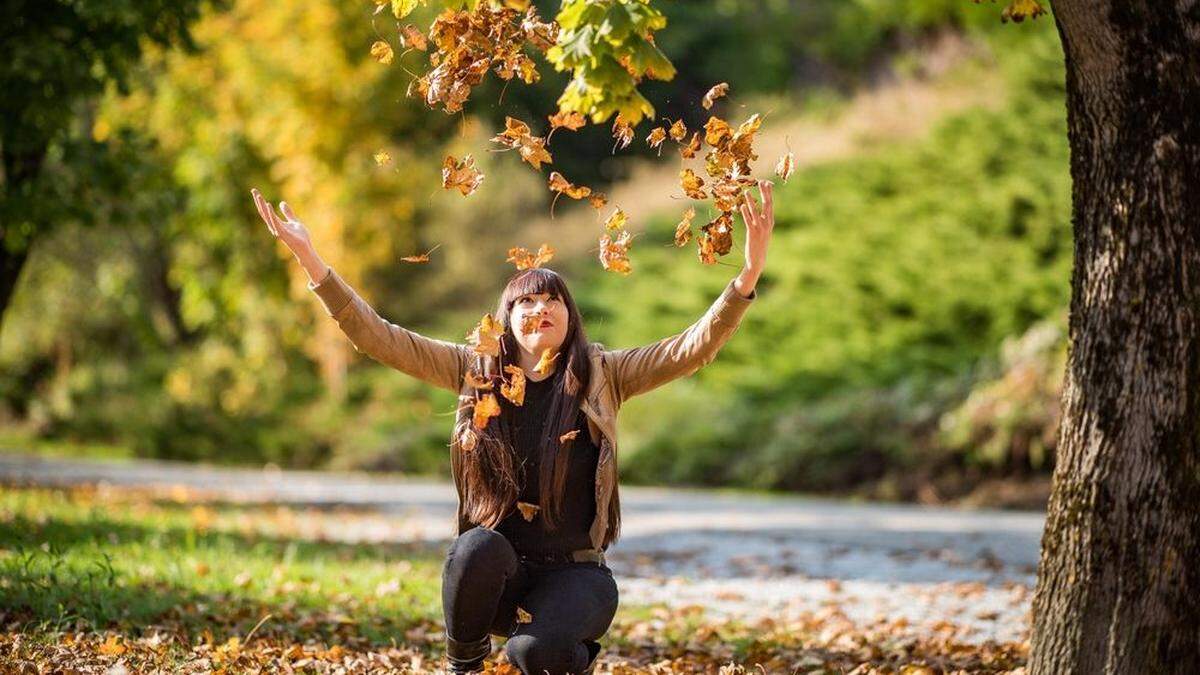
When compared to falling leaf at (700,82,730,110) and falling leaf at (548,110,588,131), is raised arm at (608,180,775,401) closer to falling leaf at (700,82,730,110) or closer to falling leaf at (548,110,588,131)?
falling leaf at (700,82,730,110)

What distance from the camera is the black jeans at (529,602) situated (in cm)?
437

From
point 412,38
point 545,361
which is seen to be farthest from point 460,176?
point 545,361

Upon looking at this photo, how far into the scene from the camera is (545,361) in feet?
14.8

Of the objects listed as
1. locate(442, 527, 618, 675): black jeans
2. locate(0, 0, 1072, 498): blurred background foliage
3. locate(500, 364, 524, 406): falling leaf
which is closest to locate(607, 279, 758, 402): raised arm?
locate(500, 364, 524, 406): falling leaf

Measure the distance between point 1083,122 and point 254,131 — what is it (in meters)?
17.3

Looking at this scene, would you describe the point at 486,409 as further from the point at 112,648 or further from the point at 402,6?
the point at 112,648

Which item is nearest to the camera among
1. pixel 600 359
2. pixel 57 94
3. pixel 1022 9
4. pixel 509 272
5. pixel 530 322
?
pixel 530 322

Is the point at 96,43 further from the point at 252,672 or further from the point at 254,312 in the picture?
→ the point at 254,312

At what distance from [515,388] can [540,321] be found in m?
0.26

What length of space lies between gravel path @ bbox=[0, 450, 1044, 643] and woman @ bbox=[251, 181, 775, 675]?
229 cm

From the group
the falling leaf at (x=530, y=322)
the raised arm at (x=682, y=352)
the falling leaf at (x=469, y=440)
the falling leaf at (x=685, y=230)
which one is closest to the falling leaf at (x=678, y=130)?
the falling leaf at (x=685, y=230)

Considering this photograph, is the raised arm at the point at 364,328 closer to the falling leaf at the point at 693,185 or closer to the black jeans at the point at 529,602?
the black jeans at the point at 529,602

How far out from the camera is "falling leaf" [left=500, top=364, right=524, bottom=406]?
14.7 feet

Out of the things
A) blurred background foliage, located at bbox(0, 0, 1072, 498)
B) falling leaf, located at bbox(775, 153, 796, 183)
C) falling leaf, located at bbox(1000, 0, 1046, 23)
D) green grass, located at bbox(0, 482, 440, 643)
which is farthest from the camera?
blurred background foliage, located at bbox(0, 0, 1072, 498)
